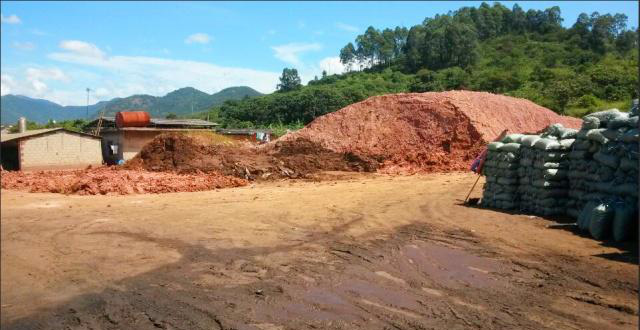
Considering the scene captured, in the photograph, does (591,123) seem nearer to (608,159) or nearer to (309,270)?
(608,159)

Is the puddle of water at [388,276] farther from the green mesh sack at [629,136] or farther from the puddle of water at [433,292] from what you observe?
the green mesh sack at [629,136]

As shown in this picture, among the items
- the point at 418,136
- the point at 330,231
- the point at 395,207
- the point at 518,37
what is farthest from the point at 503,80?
the point at 330,231

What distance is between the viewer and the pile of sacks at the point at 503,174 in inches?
396

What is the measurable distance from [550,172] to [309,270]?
5.39m

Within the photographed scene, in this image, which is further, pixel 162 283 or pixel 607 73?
pixel 607 73

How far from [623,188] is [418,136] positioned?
1302 cm

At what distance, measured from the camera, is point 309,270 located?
593cm

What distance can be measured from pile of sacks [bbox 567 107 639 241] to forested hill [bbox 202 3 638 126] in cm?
527

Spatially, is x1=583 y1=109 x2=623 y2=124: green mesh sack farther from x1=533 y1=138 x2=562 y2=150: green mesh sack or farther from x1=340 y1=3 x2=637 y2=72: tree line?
x1=340 y1=3 x2=637 y2=72: tree line

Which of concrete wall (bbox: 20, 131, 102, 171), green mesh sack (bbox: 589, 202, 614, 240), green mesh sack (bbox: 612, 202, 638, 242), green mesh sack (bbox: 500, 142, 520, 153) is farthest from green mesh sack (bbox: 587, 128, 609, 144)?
concrete wall (bbox: 20, 131, 102, 171)

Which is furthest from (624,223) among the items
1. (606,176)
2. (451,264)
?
(451,264)

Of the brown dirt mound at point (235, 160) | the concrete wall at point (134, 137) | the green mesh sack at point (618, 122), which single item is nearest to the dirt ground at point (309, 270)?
the concrete wall at point (134, 137)

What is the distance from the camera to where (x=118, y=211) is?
1025 cm

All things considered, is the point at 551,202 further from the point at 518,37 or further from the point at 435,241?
the point at 518,37
